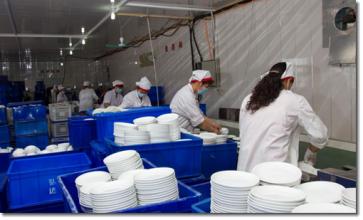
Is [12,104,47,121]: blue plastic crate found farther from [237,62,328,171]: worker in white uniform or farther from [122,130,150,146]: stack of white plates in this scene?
[237,62,328,171]: worker in white uniform

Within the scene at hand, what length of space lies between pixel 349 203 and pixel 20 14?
635 centimetres

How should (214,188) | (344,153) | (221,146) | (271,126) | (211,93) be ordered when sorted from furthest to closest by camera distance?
1. (211,93)
2. (344,153)
3. (221,146)
4. (271,126)
5. (214,188)

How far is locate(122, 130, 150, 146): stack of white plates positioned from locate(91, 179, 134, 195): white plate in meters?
0.49

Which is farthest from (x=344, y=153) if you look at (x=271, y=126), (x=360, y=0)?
(x=360, y=0)

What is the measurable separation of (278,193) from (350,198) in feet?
0.72

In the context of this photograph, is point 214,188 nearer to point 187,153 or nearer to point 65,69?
point 187,153

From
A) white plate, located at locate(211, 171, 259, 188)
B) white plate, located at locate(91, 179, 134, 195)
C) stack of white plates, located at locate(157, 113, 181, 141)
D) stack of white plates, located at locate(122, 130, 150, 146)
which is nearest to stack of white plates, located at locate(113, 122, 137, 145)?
stack of white plates, located at locate(122, 130, 150, 146)

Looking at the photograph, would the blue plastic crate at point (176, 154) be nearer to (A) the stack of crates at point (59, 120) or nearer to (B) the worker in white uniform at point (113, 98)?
(B) the worker in white uniform at point (113, 98)

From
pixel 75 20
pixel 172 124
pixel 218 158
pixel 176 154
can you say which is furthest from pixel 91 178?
pixel 75 20

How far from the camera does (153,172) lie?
1364mm

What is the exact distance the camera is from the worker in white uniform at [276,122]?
1.79 m

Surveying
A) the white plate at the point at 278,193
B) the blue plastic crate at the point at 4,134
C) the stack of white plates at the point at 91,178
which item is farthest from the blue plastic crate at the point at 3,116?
the white plate at the point at 278,193

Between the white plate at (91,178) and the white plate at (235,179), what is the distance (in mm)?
605

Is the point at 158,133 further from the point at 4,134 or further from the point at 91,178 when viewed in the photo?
the point at 4,134
